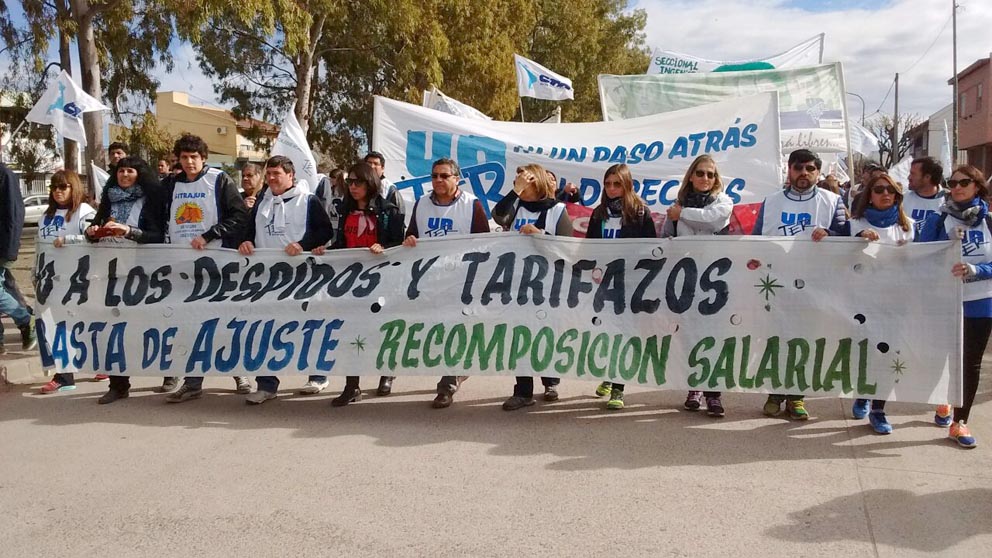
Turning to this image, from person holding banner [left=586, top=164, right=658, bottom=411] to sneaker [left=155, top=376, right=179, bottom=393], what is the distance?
3.20 metres

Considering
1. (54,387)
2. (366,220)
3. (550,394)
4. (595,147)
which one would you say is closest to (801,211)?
(550,394)

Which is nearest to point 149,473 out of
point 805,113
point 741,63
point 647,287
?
point 647,287

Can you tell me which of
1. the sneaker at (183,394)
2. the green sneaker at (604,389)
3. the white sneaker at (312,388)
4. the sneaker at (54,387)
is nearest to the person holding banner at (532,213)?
the green sneaker at (604,389)

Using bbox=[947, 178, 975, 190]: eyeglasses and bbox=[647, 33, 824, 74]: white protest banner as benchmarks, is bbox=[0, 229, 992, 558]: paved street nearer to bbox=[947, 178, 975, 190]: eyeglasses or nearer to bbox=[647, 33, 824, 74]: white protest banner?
bbox=[947, 178, 975, 190]: eyeglasses

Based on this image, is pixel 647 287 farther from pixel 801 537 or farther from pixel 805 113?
pixel 805 113

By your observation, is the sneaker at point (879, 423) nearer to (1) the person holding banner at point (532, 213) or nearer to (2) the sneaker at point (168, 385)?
(1) the person holding banner at point (532, 213)

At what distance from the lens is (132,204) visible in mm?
6082

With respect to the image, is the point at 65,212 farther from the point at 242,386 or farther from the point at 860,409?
the point at 860,409

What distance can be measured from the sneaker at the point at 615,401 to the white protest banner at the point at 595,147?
2.59m

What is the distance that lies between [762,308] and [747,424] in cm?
72

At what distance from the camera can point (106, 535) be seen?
11.5ft

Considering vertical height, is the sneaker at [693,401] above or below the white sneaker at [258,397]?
below

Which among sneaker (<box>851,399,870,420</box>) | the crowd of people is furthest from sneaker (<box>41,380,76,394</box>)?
sneaker (<box>851,399,870,420</box>)

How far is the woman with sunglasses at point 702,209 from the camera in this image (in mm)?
5262
